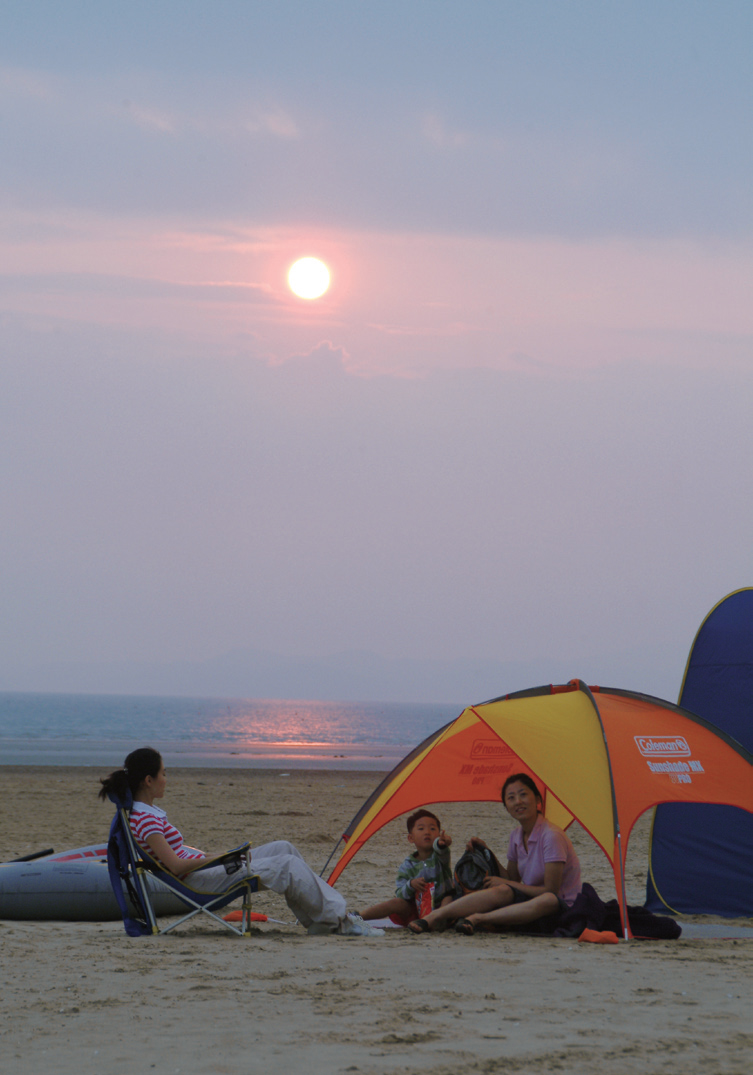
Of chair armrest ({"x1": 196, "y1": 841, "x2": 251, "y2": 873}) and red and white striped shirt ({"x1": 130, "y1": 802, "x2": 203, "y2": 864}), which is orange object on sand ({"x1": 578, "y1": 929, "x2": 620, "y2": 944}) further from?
red and white striped shirt ({"x1": 130, "y1": 802, "x2": 203, "y2": 864})

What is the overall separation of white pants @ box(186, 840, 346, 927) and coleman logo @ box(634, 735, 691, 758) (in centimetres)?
215

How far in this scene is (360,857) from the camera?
10.8 metres

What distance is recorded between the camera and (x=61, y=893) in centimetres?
693

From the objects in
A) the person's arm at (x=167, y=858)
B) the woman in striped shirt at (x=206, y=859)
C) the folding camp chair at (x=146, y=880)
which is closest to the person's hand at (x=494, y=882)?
the woman in striped shirt at (x=206, y=859)

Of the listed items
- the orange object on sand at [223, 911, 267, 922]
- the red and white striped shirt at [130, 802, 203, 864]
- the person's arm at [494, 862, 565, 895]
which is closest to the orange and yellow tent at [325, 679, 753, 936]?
the person's arm at [494, 862, 565, 895]

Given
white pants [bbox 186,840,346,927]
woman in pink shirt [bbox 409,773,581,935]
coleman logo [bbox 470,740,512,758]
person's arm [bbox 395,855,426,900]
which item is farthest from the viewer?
coleman logo [bbox 470,740,512,758]

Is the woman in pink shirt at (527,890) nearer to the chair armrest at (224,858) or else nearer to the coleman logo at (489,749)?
the chair armrest at (224,858)

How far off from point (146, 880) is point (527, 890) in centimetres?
225

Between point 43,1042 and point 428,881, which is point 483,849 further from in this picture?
point 43,1042

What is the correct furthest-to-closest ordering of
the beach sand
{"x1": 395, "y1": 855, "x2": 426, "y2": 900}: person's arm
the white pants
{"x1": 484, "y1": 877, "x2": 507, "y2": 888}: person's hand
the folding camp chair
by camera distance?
{"x1": 395, "y1": 855, "x2": 426, "y2": 900}: person's arm < {"x1": 484, "y1": 877, "x2": 507, "y2": 888}: person's hand < the white pants < the folding camp chair < the beach sand

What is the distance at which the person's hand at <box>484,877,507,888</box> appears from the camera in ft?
20.7

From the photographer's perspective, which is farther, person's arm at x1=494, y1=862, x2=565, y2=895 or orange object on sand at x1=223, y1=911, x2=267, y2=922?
orange object on sand at x1=223, y1=911, x2=267, y2=922

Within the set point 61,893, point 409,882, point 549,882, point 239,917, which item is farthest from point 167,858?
point 549,882

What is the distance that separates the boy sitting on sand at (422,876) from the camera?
6488 millimetres
